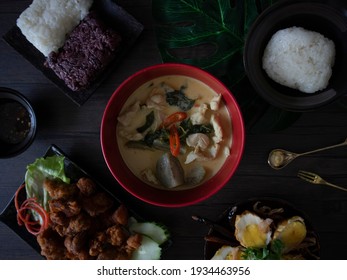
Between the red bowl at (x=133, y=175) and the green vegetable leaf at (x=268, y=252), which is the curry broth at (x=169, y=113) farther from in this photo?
the green vegetable leaf at (x=268, y=252)

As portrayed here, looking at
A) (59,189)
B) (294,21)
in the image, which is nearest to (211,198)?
(59,189)

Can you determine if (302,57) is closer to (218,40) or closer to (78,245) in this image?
(218,40)

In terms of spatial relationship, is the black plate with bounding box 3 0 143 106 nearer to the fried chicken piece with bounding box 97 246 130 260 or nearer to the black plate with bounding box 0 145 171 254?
the black plate with bounding box 0 145 171 254

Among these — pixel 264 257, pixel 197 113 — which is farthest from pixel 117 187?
pixel 264 257

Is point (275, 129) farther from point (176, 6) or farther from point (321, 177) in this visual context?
point (176, 6)

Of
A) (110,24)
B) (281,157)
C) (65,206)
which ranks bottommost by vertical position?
(281,157)

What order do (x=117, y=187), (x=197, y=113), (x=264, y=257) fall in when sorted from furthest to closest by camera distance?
(x=117, y=187), (x=197, y=113), (x=264, y=257)
